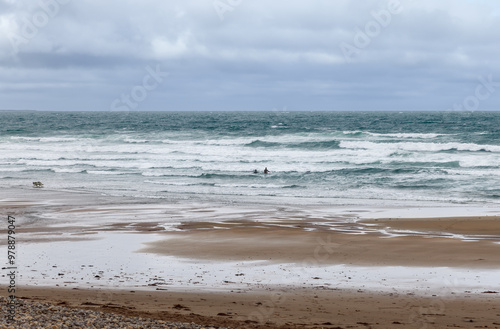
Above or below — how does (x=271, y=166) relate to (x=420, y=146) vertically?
below

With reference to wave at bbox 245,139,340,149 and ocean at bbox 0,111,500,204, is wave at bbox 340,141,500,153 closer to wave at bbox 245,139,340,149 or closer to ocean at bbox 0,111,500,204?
ocean at bbox 0,111,500,204

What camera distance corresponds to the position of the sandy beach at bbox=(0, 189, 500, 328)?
35.7 ft

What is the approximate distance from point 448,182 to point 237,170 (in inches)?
567

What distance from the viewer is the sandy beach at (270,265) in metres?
10.9

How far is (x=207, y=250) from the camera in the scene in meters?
16.6

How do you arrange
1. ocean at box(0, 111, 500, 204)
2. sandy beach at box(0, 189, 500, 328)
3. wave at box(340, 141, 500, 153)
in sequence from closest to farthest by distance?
sandy beach at box(0, 189, 500, 328), ocean at box(0, 111, 500, 204), wave at box(340, 141, 500, 153)

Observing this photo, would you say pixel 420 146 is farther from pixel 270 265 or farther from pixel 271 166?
pixel 270 265

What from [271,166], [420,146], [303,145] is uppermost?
[420,146]

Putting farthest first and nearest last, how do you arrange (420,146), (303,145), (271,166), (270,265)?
1. (303,145)
2. (420,146)
3. (271,166)
4. (270,265)

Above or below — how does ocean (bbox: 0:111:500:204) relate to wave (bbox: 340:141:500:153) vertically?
below

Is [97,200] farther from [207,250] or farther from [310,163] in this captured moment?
[310,163]

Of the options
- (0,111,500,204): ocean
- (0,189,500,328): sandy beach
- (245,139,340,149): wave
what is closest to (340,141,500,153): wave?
(0,111,500,204): ocean

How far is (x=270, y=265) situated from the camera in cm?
1483

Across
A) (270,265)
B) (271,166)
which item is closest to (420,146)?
(271,166)
